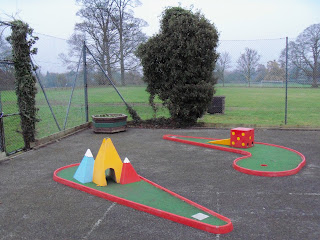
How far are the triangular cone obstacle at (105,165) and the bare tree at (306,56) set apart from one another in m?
8.75

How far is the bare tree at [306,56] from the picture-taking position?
38.7ft

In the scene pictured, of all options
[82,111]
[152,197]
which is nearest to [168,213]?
[152,197]

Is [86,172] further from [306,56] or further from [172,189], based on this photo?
[306,56]

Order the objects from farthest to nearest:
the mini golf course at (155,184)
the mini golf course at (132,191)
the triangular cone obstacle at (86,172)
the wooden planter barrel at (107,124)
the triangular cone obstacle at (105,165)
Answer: the wooden planter barrel at (107,124) → the triangular cone obstacle at (86,172) → the triangular cone obstacle at (105,165) → the mini golf course at (155,184) → the mini golf course at (132,191)

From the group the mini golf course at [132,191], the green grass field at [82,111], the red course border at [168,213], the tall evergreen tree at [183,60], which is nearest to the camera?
the red course border at [168,213]

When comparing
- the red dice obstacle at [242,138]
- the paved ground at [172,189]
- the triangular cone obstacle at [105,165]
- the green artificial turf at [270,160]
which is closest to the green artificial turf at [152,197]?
the triangular cone obstacle at [105,165]

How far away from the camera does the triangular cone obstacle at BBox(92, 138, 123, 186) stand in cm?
515

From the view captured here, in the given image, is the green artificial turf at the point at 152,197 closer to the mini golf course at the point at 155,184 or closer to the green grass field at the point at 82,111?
the mini golf course at the point at 155,184

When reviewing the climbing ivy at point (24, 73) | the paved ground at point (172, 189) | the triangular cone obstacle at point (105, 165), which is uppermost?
the climbing ivy at point (24, 73)

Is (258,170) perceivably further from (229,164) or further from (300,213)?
(300,213)

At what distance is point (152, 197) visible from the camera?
15.1ft

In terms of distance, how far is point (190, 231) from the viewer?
360cm

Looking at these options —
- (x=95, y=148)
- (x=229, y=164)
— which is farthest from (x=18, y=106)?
(x=229, y=164)

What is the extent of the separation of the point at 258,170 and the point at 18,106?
588 centimetres
